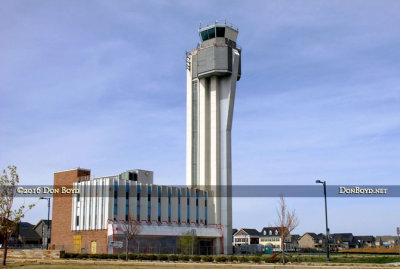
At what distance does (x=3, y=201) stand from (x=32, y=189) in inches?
1483

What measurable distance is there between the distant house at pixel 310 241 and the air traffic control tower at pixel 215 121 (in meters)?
75.1

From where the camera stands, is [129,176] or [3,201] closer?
[3,201]

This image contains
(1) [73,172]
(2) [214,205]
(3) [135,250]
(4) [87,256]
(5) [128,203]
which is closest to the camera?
(4) [87,256]

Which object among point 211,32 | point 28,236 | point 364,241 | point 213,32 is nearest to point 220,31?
point 213,32

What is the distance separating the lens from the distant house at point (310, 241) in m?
153

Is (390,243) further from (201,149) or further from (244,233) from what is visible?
(201,149)

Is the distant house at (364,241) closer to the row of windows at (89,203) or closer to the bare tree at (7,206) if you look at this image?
the row of windows at (89,203)

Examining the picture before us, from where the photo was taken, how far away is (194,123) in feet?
306

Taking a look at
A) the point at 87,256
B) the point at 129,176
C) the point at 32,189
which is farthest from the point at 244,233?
the point at 87,256

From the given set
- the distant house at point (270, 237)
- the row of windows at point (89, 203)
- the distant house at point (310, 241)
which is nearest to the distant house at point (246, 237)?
the distant house at point (270, 237)

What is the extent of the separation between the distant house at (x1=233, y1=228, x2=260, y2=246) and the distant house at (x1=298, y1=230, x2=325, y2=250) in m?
16.1

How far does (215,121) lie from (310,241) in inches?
3256

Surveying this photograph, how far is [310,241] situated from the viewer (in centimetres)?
15462

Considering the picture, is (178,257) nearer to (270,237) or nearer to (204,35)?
(204,35)
